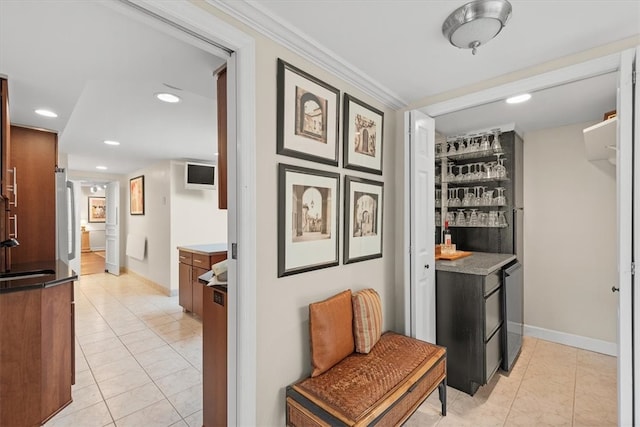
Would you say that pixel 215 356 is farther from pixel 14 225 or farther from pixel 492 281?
pixel 14 225

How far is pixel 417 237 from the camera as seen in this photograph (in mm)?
2268

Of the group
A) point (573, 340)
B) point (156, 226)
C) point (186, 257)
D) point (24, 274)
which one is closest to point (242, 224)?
point (24, 274)

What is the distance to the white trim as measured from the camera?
162cm

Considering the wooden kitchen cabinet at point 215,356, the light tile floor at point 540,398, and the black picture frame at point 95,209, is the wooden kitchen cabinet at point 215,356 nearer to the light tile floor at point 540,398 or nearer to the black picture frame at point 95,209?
the light tile floor at point 540,398

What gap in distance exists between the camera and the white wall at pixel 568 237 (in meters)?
2.86

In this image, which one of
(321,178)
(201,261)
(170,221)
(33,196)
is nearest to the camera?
(321,178)

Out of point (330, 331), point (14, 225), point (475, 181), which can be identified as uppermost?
point (475, 181)

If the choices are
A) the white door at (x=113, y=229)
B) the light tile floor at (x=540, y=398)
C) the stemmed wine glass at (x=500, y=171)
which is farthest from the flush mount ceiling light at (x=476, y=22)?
the white door at (x=113, y=229)

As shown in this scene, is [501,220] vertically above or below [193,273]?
above

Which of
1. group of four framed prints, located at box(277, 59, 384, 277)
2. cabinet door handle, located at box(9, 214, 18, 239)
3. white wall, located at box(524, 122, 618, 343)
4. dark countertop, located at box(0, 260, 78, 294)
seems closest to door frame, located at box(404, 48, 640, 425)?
group of four framed prints, located at box(277, 59, 384, 277)

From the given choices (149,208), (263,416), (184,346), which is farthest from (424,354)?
(149,208)

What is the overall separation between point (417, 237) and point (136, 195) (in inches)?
235

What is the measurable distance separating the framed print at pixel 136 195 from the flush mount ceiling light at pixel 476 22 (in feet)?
20.0

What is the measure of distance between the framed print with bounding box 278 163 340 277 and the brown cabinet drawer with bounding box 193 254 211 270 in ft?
7.49
